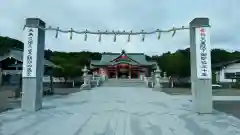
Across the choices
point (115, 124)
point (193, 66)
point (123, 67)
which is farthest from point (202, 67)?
point (123, 67)

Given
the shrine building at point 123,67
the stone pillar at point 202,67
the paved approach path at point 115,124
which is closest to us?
the paved approach path at point 115,124

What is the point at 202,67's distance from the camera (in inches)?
346

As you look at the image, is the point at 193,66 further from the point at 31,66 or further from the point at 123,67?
the point at 123,67

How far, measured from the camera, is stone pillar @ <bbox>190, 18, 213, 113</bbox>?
873cm

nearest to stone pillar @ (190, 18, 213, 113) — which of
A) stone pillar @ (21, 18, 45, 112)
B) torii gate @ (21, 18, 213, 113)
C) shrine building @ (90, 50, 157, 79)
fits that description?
torii gate @ (21, 18, 213, 113)

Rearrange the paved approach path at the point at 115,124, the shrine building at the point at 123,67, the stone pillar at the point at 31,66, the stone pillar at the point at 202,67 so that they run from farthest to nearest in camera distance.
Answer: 1. the shrine building at the point at 123,67
2. the stone pillar at the point at 31,66
3. the stone pillar at the point at 202,67
4. the paved approach path at the point at 115,124

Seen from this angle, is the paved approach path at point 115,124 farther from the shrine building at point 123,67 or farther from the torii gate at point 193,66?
→ the shrine building at point 123,67

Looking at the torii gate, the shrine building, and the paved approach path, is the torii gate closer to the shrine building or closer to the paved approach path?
the paved approach path

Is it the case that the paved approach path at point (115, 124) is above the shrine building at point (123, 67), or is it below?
below

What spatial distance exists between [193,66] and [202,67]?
0.42 m

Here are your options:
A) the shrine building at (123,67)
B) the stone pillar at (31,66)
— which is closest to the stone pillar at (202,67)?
the stone pillar at (31,66)

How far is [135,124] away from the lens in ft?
22.2

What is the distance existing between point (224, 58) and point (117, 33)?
168 feet

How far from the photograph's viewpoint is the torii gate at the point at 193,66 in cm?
877
